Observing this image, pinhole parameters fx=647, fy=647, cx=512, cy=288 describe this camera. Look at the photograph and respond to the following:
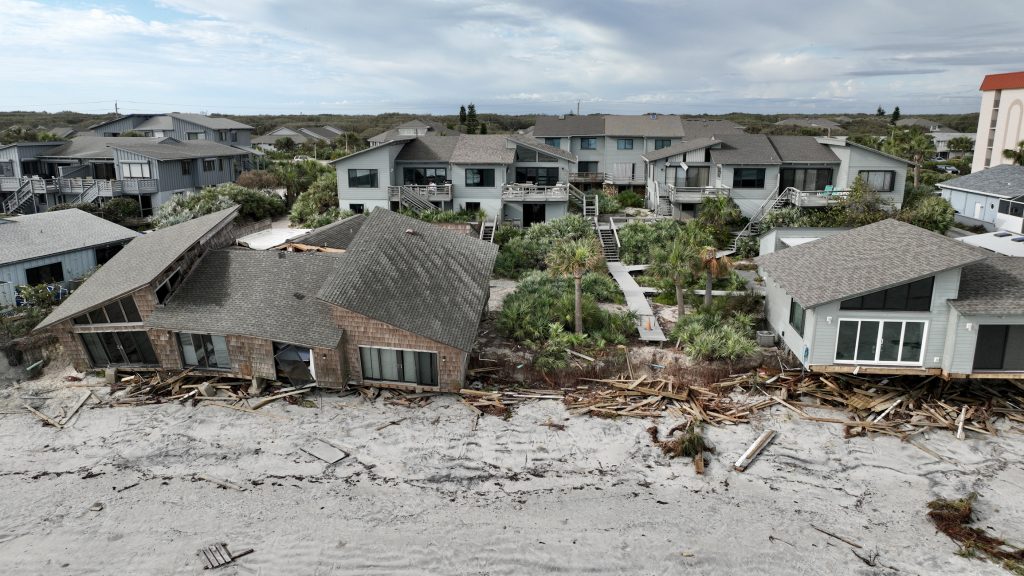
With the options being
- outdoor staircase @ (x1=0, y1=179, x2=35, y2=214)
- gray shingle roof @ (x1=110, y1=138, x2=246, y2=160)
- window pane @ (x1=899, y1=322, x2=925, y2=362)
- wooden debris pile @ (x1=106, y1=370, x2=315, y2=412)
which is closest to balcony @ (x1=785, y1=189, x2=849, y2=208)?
window pane @ (x1=899, y1=322, x2=925, y2=362)

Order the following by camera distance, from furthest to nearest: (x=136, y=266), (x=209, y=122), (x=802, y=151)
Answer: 1. (x=209, y=122)
2. (x=802, y=151)
3. (x=136, y=266)

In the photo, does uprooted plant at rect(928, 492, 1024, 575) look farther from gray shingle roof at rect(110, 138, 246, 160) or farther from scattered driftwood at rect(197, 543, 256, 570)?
gray shingle roof at rect(110, 138, 246, 160)

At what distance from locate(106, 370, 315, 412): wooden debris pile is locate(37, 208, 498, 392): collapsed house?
0.37m

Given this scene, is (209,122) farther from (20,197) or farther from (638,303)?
(638,303)

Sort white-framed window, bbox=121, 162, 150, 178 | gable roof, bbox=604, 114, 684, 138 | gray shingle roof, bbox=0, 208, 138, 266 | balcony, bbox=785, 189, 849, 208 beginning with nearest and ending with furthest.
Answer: gray shingle roof, bbox=0, 208, 138, 266 → balcony, bbox=785, 189, 849, 208 → white-framed window, bbox=121, 162, 150, 178 → gable roof, bbox=604, 114, 684, 138

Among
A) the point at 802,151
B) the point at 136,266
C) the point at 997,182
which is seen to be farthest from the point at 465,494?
the point at 997,182

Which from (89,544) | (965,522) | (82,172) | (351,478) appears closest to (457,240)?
(351,478)

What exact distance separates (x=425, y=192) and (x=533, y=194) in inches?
287

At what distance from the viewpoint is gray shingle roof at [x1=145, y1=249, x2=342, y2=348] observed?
21.4 metres

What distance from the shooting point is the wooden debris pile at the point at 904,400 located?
19703 millimetres

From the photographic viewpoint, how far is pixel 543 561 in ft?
46.3

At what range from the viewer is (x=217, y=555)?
1417cm

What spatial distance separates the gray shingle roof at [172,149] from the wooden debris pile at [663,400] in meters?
39.7

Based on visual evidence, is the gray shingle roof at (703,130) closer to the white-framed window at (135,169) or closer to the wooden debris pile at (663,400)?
the wooden debris pile at (663,400)
